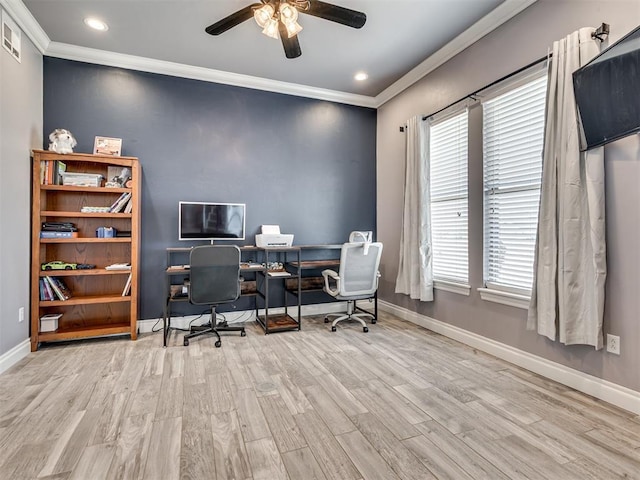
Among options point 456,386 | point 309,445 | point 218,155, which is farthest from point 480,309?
point 218,155

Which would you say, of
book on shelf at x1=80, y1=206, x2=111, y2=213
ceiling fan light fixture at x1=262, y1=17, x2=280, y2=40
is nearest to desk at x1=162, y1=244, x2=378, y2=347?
book on shelf at x1=80, y1=206, x2=111, y2=213

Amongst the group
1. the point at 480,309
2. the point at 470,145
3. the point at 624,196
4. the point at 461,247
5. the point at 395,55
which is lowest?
the point at 480,309

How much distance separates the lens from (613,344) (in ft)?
6.66

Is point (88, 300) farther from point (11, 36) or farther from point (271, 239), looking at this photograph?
point (11, 36)

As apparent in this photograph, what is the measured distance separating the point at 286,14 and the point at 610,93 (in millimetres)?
2043

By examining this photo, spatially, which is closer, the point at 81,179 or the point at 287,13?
the point at 287,13

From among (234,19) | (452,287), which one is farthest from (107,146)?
(452,287)

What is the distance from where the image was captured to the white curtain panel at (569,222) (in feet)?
6.66

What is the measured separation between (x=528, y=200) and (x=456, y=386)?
157 centimetres

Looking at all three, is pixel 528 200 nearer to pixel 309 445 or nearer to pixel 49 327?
pixel 309 445

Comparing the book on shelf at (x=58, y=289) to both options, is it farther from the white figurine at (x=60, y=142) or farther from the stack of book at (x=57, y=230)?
the white figurine at (x=60, y=142)

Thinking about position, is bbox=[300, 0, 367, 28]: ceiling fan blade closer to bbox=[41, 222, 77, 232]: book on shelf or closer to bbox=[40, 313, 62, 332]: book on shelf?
bbox=[41, 222, 77, 232]: book on shelf

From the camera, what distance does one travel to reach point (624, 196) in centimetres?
198

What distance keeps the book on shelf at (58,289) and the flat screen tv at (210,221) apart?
3.85 feet
